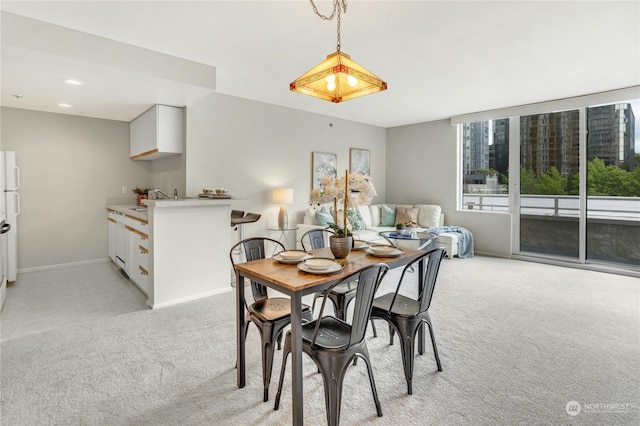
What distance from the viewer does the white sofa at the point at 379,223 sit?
18.3 ft

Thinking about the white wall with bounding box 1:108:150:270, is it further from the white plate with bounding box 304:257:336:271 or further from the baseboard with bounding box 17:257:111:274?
the white plate with bounding box 304:257:336:271

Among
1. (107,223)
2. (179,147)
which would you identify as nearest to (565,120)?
(179,147)

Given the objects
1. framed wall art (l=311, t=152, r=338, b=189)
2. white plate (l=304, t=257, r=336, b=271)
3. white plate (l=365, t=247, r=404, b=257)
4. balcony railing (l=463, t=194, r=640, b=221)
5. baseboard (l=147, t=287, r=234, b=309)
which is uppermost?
framed wall art (l=311, t=152, r=338, b=189)

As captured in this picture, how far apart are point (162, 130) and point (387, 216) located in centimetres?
431

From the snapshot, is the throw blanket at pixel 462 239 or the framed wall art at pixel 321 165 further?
the framed wall art at pixel 321 165

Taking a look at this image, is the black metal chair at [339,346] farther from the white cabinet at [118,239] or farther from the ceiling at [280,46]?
the white cabinet at [118,239]

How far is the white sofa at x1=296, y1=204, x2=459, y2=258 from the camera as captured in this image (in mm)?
5586

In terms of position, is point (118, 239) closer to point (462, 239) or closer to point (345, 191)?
point (345, 191)

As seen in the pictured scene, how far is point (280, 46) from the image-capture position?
3238 mm

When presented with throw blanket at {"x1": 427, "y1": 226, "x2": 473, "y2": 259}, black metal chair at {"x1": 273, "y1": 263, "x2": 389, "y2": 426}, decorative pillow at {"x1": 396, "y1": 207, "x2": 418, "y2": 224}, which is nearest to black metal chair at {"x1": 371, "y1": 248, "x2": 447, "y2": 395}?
black metal chair at {"x1": 273, "y1": 263, "x2": 389, "y2": 426}

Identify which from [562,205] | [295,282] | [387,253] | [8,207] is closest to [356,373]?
[387,253]

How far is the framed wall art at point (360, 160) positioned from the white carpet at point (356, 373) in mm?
3870

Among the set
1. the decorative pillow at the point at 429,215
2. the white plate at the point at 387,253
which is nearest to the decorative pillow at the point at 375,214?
the decorative pillow at the point at 429,215

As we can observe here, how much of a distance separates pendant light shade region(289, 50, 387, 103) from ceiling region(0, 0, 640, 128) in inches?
22.5
